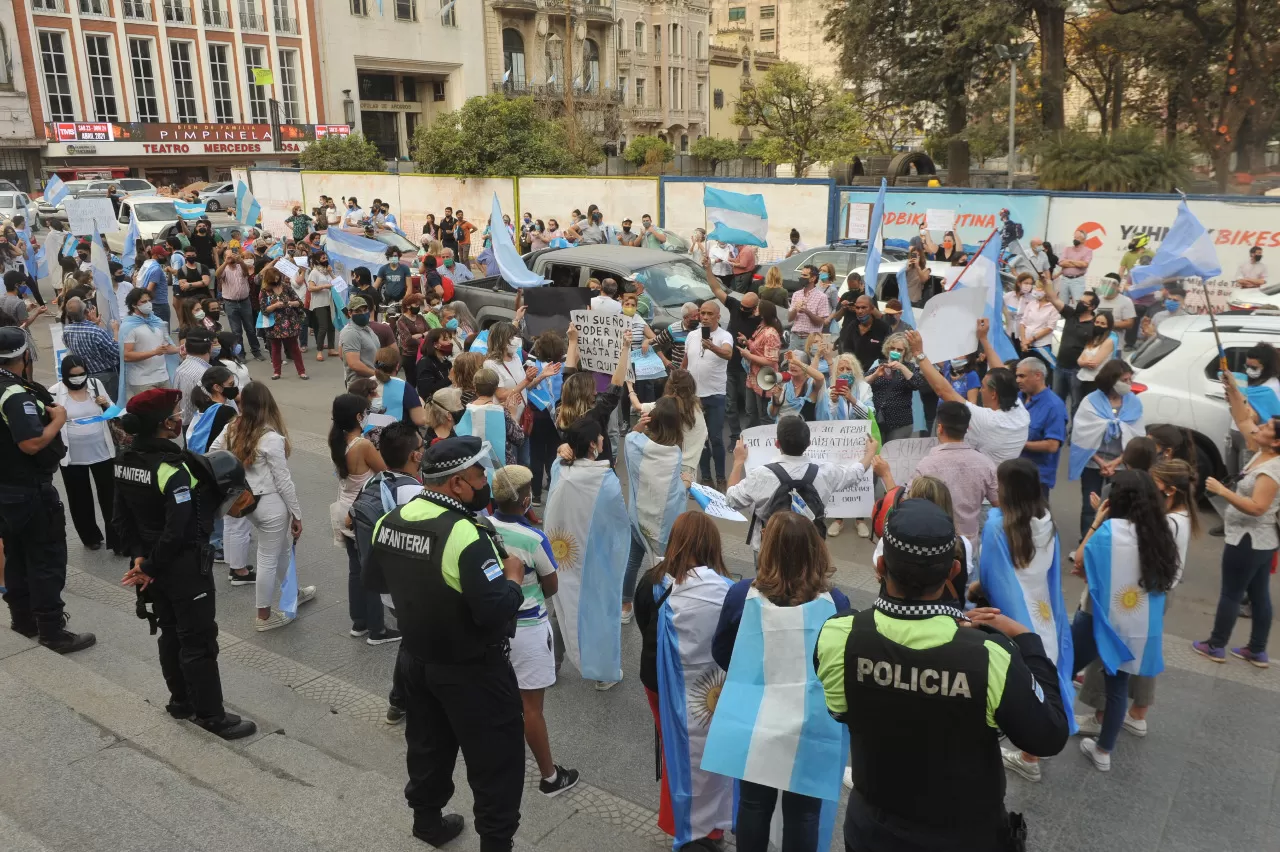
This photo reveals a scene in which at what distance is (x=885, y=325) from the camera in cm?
977

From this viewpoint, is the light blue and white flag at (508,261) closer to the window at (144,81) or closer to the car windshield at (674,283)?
the car windshield at (674,283)

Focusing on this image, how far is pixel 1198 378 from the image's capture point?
8.37 meters

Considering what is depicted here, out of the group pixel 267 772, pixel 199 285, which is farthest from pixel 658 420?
pixel 199 285

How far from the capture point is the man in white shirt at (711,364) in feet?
29.1

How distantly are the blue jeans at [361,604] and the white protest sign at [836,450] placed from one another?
253 cm

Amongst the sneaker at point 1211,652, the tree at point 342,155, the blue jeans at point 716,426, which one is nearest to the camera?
the sneaker at point 1211,652

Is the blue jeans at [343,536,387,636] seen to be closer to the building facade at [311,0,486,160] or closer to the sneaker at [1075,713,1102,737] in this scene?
the sneaker at [1075,713,1102,737]

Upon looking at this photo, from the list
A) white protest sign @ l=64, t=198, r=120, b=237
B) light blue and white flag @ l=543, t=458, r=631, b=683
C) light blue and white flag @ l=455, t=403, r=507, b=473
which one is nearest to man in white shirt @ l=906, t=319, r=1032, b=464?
light blue and white flag @ l=543, t=458, r=631, b=683

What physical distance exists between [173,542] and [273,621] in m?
2.26

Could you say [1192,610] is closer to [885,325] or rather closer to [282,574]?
[885,325]

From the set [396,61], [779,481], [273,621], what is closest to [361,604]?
[273,621]

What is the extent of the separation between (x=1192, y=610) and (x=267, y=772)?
234 inches

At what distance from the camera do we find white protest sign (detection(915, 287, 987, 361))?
24.1 ft

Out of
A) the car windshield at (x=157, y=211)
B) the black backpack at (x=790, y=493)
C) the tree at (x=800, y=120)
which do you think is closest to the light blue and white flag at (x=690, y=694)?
the black backpack at (x=790, y=493)
